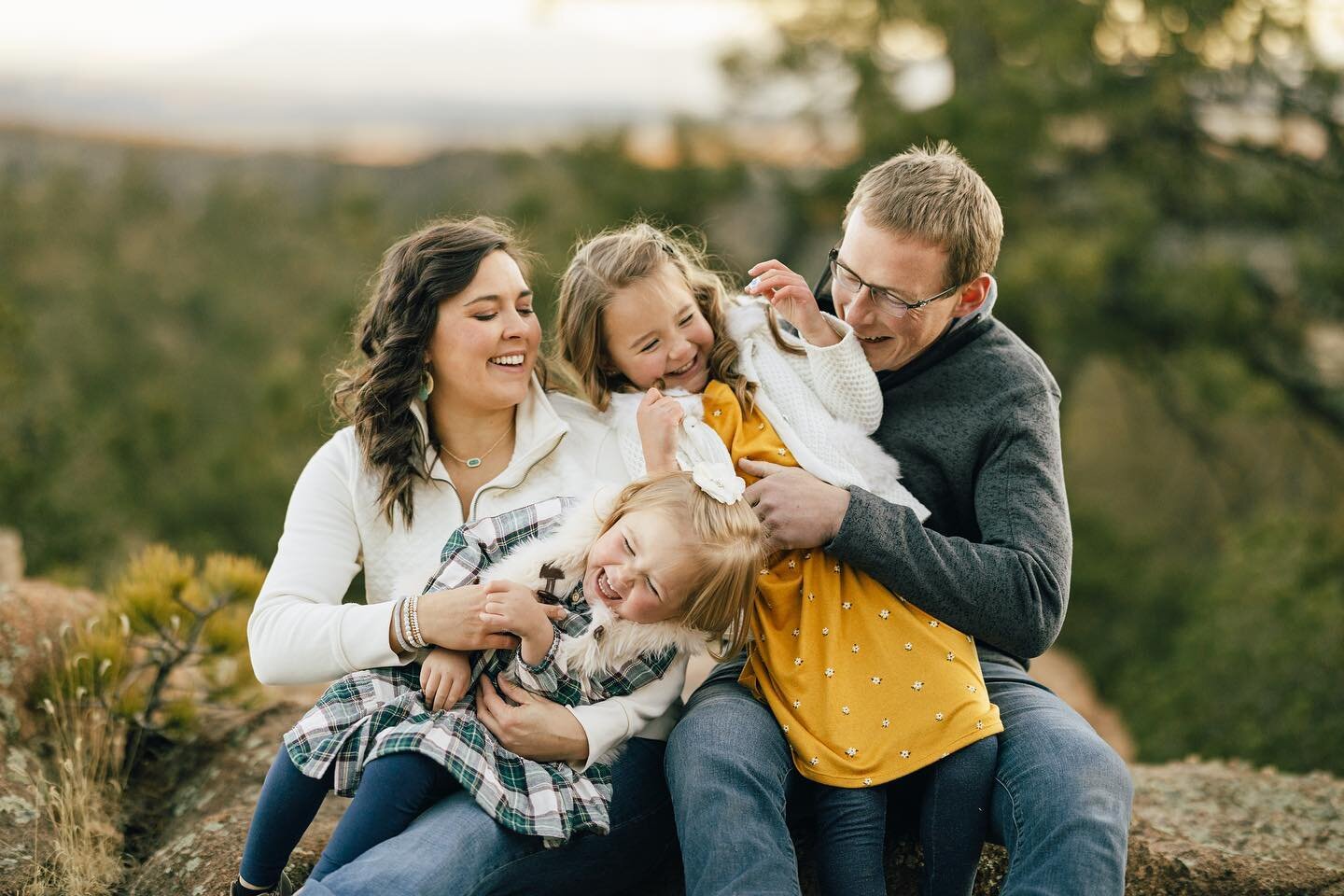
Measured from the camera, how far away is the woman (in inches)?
89.4

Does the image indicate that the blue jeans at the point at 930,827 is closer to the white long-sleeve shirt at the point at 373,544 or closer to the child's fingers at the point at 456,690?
the white long-sleeve shirt at the point at 373,544

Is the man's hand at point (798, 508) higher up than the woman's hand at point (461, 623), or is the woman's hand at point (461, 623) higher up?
the man's hand at point (798, 508)

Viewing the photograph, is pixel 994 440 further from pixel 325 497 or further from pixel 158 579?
pixel 158 579

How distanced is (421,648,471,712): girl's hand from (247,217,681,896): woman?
0.17ft

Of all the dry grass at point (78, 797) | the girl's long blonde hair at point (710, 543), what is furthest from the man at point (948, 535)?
the dry grass at point (78, 797)

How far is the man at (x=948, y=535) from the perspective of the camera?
210cm

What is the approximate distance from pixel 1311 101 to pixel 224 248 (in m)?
9.16

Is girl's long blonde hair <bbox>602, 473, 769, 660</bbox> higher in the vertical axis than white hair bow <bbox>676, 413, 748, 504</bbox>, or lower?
lower

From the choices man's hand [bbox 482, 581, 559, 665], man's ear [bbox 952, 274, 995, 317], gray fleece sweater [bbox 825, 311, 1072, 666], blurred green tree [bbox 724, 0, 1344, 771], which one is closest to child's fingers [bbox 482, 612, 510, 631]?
man's hand [bbox 482, 581, 559, 665]

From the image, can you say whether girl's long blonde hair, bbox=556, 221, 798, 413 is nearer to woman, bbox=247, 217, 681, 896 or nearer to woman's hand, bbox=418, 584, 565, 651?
woman, bbox=247, 217, 681, 896

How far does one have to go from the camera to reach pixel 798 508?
2307 millimetres

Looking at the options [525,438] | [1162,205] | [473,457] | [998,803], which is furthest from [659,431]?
[1162,205]

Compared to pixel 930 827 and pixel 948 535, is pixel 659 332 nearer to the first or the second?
pixel 948 535

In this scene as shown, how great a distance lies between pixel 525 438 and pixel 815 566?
71cm
